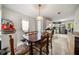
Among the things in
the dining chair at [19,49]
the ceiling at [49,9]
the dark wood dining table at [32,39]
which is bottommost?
the dining chair at [19,49]

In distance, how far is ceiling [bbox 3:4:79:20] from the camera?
182cm

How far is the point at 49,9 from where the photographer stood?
1833mm

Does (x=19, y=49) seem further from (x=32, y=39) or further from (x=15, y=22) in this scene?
(x=15, y=22)

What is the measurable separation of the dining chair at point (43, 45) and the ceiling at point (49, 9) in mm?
324

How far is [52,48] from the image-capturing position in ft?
6.09

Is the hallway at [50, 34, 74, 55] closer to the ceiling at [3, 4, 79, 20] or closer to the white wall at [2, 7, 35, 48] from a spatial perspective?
the ceiling at [3, 4, 79, 20]

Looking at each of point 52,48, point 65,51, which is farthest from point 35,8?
point 65,51

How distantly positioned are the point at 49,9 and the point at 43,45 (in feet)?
1.99

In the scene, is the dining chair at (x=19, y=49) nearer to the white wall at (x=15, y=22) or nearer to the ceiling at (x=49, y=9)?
the white wall at (x=15, y=22)

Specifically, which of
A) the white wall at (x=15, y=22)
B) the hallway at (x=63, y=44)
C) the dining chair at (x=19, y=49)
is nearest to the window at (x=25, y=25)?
the white wall at (x=15, y=22)

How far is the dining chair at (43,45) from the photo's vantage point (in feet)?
6.06

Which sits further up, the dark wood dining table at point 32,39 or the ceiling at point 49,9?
the ceiling at point 49,9

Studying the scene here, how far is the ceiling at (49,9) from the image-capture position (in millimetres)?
1816

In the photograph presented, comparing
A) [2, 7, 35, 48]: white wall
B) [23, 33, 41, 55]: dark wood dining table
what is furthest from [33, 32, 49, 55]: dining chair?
[2, 7, 35, 48]: white wall
